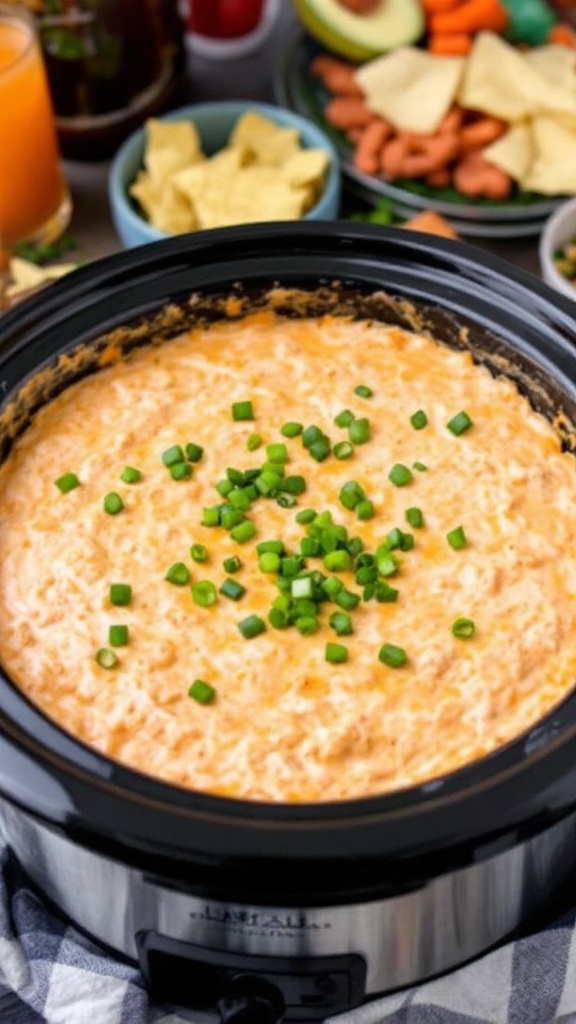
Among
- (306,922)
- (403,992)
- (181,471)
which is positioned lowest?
(403,992)

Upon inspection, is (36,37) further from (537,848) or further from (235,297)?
(537,848)

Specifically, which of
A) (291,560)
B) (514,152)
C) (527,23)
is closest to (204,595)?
(291,560)

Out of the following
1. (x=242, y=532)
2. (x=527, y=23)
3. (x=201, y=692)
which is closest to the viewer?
(x=201, y=692)

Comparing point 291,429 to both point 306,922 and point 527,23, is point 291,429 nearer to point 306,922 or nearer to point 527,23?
point 306,922

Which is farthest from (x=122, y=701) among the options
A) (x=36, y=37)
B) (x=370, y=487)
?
(x=36, y=37)

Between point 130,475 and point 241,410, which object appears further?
point 241,410

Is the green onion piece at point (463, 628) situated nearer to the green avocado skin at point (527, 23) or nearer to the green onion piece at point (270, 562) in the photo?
the green onion piece at point (270, 562)
